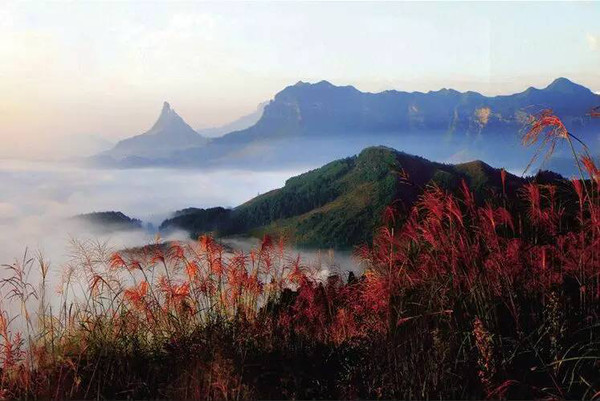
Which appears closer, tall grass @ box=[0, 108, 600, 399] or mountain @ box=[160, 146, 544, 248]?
tall grass @ box=[0, 108, 600, 399]

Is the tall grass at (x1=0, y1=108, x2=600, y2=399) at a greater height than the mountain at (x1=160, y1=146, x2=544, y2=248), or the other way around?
the tall grass at (x1=0, y1=108, x2=600, y2=399)

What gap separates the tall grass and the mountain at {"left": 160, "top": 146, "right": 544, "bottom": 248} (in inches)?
796

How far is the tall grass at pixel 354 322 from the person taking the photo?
4.96 m

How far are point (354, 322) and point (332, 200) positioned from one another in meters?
27.9

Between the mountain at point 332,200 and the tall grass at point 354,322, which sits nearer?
the tall grass at point 354,322

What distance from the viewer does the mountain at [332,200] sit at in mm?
28780

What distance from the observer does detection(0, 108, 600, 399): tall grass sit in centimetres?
496

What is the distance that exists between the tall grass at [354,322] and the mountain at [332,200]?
20211 millimetres

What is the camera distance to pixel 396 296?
614cm

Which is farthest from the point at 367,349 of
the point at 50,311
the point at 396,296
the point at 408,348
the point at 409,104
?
the point at 409,104

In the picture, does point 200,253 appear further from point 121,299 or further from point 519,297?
point 519,297

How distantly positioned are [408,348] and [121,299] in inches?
88.9

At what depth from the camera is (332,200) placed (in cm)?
3412

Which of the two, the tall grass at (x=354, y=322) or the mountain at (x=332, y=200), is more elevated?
the tall grass at (x=354, y=322)
